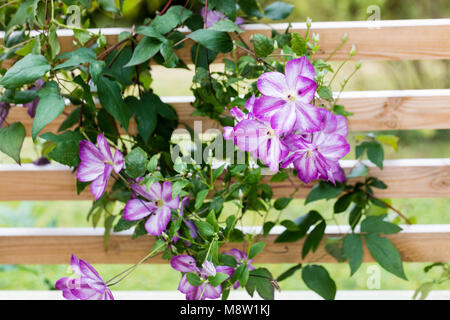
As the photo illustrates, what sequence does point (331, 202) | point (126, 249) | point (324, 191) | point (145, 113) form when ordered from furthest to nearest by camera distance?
1. point (331, 202)
2. point (126, 249)
3. point (324, 191)
4. point (145, 113)

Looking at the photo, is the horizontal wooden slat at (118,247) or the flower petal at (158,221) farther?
the horizontal wooden slat at (118,247)

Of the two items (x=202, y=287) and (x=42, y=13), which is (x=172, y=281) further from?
(x=42, y=13)

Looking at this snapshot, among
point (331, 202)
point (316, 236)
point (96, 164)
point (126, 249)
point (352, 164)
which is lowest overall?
point (331, 202)

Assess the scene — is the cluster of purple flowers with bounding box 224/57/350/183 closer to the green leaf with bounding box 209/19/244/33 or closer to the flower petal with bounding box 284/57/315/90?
the flower petal with bounding box 284/57/315/90

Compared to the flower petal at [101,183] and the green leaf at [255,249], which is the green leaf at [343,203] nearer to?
the green leaf at [255,249]

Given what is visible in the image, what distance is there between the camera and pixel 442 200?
2316mm

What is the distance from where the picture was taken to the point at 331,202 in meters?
2.15

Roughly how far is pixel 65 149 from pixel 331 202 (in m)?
1.55

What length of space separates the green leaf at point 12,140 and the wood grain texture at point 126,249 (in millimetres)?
405

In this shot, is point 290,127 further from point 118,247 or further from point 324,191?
point 118,247

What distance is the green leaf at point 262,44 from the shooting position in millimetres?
741

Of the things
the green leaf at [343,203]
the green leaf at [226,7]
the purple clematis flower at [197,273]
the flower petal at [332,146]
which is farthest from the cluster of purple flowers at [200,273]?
the green leaf at [226,7]

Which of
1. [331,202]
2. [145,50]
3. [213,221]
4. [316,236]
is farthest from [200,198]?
[331,202]
